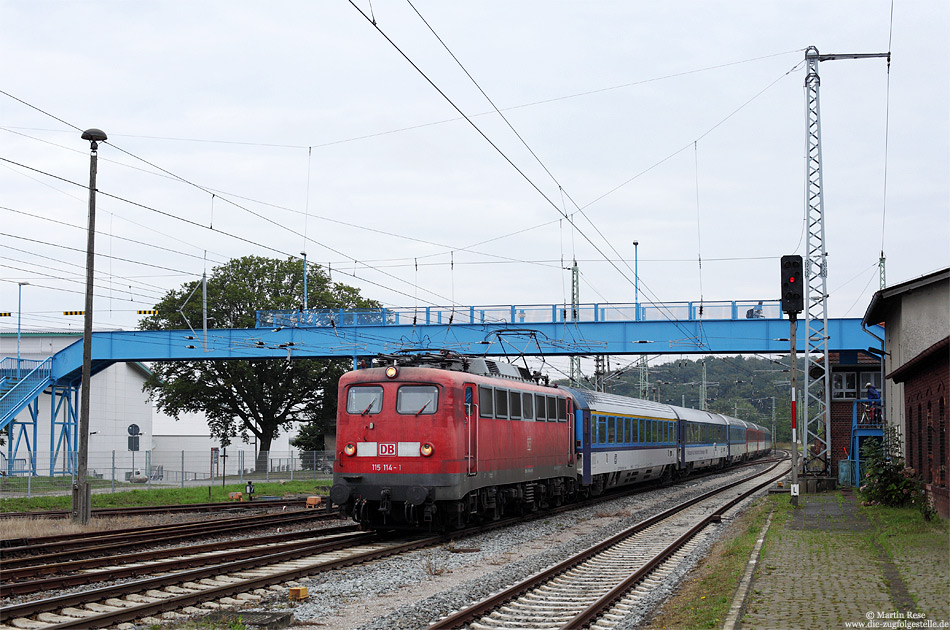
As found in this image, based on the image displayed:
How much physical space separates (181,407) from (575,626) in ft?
161

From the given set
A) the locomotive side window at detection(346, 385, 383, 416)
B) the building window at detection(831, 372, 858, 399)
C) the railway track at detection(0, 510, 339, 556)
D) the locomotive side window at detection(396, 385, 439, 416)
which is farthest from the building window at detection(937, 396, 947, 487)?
the building window at detection(831, 372, 858, 399)

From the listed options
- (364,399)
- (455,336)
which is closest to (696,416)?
(455,336)

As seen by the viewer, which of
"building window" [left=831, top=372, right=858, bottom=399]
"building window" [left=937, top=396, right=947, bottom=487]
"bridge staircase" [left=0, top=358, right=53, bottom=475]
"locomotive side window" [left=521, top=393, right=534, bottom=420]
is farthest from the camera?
"bridge staircase" [left=0, top=358, right=53, bottom=475]

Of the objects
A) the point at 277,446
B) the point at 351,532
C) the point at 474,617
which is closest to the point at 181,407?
the point at 277,446

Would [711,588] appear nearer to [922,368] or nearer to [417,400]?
[417,400]

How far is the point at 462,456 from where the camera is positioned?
17.9 m

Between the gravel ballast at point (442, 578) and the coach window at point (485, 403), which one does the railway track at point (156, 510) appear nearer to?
the gravel ballast at point (442, 578)

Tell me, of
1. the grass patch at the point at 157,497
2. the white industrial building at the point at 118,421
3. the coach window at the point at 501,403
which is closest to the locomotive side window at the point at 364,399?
the coach window at the point at 501,403

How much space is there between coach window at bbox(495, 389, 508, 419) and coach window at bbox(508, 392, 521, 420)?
254 mm

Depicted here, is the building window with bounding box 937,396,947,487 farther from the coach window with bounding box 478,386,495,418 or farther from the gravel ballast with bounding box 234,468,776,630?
the coach window with bounding box 478,386,495,418

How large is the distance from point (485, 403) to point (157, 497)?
680 inches

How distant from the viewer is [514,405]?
68.6 feet

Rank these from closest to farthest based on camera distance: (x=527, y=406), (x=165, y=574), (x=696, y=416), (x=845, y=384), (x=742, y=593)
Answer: (x=742, y=593) → (x=165, y=574) → (x=527, y=406) → (x=845, y=384) → (x=696, y=416)

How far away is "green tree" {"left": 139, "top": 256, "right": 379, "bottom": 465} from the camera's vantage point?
179 ft
